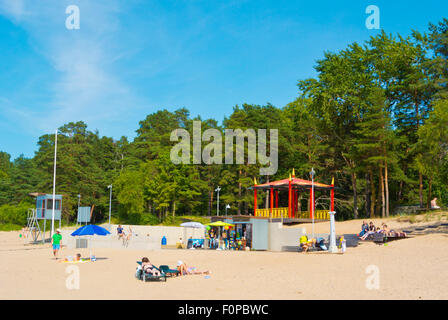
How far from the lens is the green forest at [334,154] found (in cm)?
4203

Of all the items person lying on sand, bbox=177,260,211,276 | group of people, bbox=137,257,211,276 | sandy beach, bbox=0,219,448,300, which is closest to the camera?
sandy beach, bbox=0,219,448,300

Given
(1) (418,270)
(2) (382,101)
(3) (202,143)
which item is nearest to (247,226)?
(1) (418,270)

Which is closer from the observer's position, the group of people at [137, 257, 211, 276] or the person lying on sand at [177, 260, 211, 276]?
the group of people at [137, 257, 211, 276]

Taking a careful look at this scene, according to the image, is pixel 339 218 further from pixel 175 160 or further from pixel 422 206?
pixel 175 160

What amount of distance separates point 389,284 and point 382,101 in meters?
32.8

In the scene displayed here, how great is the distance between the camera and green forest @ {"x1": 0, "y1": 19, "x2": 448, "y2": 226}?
4203cm

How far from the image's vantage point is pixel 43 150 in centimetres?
8756
